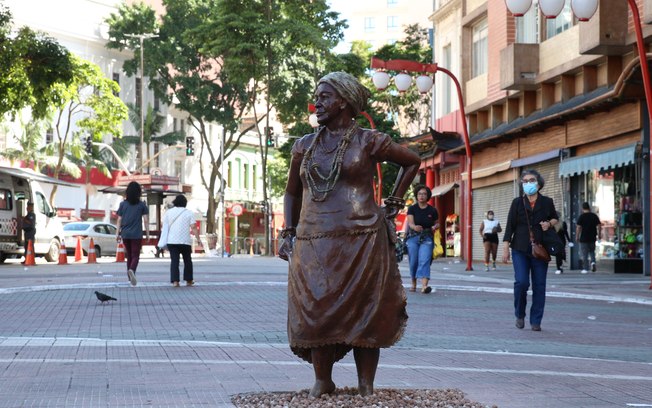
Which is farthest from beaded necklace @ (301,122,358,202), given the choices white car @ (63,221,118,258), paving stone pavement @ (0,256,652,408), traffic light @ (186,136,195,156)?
traffic light @ (186,136,195,156)

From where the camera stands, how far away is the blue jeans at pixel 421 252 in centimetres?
1889

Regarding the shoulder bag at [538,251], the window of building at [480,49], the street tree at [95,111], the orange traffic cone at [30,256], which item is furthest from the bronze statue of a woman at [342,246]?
the street tree at [95,111]

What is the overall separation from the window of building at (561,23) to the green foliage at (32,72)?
1301cm

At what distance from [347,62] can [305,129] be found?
4415 millimetres

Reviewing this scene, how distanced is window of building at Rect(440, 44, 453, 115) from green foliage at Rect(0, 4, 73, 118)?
64.4 feet

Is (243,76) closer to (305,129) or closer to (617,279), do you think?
(305,129)

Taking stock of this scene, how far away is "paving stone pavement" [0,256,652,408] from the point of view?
7.22m

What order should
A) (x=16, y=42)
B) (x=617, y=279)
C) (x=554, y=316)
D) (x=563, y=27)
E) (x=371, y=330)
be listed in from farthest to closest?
(x=563, y=27) < (x=16, y=42) < (x=617, y=279) < (x=554, y=316) < (x=371, y=330)

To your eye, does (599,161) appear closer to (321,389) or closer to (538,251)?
(538,251)

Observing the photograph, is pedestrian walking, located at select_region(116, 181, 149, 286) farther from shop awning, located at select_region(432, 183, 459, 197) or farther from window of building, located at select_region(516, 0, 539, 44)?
shop awning, located at select_region(432, 183, 459, 197)

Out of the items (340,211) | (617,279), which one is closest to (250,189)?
(617,279)

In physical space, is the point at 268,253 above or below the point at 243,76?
below

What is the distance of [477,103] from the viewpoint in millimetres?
41000

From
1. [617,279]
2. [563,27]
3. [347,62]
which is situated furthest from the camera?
[347,62]
